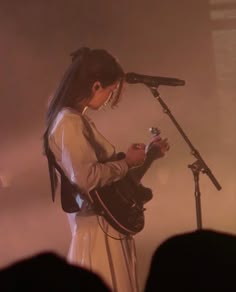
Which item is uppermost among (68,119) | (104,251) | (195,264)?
(195,264)

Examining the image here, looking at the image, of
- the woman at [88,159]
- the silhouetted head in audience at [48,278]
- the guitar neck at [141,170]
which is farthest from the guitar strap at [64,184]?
the silhouetted head in audience at [48,278]

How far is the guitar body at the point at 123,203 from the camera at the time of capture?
56.7 inches

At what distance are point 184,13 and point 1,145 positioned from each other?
497mm

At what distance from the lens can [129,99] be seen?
147 cm

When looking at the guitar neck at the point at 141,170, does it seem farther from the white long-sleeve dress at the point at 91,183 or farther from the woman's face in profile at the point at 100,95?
the woman's face in profile at the point at 100,95

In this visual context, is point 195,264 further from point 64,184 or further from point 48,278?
point 64,184

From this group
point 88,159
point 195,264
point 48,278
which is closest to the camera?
point 48,278

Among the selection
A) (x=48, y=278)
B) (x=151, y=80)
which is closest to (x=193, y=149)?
(x=151, y=80)

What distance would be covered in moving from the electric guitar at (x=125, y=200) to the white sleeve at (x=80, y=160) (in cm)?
2

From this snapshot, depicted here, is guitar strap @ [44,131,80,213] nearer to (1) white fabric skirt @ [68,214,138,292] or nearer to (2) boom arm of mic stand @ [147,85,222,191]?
(1) white fabric skirt @ [68,214,138,292]

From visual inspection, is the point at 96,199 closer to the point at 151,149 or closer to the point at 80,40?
the point at 151,149

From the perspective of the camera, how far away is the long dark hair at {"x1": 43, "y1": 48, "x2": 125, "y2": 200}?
57.2 inches

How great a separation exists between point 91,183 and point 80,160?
0.05m

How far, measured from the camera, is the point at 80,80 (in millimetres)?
1458
